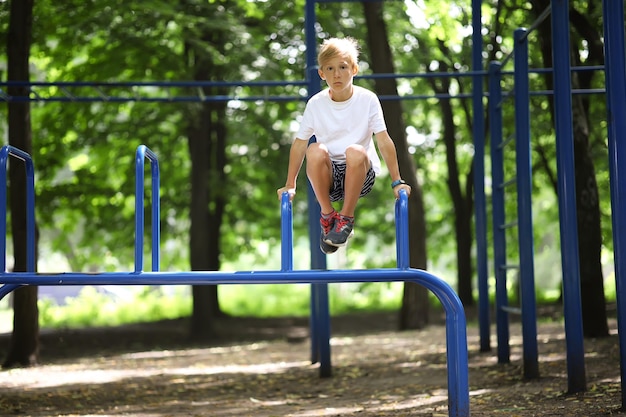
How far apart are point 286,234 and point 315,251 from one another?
3728 mm

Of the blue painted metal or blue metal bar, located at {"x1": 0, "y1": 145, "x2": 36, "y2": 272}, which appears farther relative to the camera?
blue metal bar, located at {"x1": 0, "y1": 145, "x2": 36, "y2": 272}

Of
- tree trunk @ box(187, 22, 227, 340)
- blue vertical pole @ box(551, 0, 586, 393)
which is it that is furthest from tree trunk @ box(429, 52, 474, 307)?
blue vertical pole @ box(551, 0, 586, 393)

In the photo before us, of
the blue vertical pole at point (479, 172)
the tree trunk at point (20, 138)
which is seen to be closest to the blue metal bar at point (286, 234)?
the blue vertical pole at point (479, 172)

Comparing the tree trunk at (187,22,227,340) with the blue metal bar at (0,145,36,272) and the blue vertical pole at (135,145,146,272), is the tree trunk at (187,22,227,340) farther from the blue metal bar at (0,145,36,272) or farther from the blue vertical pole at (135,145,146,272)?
the blue vertical pole at (135,145,146,272)

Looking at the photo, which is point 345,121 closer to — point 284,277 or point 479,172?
point 284,277

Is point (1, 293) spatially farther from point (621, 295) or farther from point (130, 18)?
point (130, 18)

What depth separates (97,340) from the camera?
1393cm

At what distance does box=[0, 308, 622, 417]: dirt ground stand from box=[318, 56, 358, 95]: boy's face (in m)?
2.46

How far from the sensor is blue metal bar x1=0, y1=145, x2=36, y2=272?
4641mm

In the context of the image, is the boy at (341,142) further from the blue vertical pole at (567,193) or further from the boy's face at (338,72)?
the blue vertical pole at (567,193)

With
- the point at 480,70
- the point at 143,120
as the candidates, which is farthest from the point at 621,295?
the point at 143,120

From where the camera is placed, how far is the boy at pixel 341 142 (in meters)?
4.52

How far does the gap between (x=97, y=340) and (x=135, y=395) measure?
648cm

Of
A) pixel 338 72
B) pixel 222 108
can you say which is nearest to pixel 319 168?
pixel 338 72
